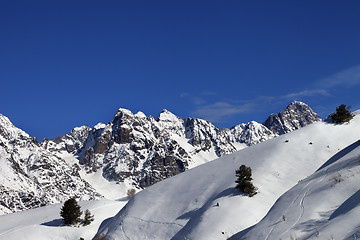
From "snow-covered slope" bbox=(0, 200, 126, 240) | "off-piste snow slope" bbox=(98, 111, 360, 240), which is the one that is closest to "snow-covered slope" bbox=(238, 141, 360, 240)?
"off-piste snow slope" bbox=(98, 111, 360, 240)

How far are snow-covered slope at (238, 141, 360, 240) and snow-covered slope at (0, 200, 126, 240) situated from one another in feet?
108

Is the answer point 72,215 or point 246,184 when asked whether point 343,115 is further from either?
point 72,215

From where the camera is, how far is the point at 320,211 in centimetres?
1484

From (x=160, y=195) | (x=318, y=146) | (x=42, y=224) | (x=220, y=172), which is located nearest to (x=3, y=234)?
(x=42, y=224)

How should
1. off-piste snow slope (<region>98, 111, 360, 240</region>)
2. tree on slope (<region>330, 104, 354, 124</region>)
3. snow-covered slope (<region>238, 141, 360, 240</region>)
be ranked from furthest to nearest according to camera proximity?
tree on slope (<region>330, 104, 354, 124</region>) → off-piste snow slope (<region>98, 111, 360, 240</region>) → snow-covered slope (<region>238, 141, 360, 240</region>)

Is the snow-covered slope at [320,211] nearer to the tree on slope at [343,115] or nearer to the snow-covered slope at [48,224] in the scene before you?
the tree on slope at [343,115]

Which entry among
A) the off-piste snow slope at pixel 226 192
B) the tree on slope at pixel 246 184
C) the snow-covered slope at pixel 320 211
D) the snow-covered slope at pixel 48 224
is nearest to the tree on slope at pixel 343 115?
the off-piste snow slope at pixel 226 192

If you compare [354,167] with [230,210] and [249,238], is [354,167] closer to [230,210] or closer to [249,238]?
[249,238]

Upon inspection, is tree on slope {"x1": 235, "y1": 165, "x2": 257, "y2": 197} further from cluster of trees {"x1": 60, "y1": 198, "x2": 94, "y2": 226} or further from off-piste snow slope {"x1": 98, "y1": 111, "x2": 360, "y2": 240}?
cluster of trees {"x1": 60, "y1": 198, "x2": 94, "y2": 226}

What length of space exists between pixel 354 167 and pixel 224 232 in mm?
10241

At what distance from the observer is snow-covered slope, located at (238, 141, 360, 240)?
12094mm

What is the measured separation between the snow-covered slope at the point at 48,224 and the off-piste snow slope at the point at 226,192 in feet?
28.6

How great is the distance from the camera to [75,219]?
47.9 metres

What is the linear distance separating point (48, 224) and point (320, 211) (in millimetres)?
42660
